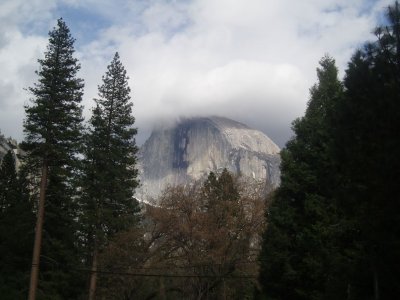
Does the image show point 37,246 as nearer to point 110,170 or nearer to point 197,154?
point 110,170

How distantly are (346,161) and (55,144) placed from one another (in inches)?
665

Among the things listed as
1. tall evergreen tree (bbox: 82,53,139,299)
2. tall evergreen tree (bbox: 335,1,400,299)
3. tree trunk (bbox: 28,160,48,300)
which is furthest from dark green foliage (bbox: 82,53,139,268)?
tall evergreen tree (bbox: 335,1,400,299)

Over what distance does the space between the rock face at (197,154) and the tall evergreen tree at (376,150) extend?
129 m

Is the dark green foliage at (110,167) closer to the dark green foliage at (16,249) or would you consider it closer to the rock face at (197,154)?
the dark green foliage at (16,249)

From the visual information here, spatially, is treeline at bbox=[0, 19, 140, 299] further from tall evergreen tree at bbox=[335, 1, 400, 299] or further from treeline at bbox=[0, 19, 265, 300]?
tall evergreen tree at bbox=[335, 1, 400, 299]

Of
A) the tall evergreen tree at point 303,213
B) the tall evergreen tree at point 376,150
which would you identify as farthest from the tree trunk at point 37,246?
the tall evergreen tree at point 376,150

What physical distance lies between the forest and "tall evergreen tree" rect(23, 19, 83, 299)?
68mm

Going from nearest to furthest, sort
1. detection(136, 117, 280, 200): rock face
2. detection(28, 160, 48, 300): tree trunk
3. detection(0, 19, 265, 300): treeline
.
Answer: detection(28, 160, 48, 300): tree trunk, detection(0, 19, 265, 300): treeline, detection(136, 117, 280, 200): rock face

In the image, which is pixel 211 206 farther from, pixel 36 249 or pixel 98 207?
pixel 36 249

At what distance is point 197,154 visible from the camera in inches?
6093

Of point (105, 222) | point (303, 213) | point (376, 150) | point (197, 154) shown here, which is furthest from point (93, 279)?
point (197, 154)

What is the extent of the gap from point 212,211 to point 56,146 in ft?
40.5

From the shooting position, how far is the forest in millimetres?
9766

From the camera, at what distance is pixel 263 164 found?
146m
